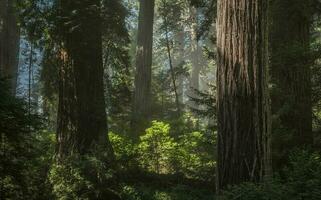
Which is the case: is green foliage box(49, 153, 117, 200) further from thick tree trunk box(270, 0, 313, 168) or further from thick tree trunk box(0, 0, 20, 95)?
thick tree trunk box(0, 0, 20, 95)

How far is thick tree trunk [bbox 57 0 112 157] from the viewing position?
9383 millimetres

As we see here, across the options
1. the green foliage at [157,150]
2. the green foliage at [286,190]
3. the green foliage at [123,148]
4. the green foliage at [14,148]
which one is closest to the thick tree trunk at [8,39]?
the green foliage at [123,148]

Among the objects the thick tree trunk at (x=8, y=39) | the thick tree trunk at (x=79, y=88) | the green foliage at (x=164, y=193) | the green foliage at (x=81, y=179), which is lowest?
the green foliage at (x=164, y=193)

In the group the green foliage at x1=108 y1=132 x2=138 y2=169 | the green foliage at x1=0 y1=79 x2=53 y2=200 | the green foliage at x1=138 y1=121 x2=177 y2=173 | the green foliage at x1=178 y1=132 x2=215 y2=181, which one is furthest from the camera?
the green foliage at x1=138 y1=121 x2=177 y2=173

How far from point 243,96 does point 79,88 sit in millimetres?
4381

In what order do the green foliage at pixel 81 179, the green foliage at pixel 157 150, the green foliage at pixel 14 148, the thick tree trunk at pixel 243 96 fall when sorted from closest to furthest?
the green foliage at pixel 14 148, the thick tree trunk at pixel 243 96, the green foliage at pixel 81 179, the green foliage at pixel 157 150

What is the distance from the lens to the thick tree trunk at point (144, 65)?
1662 cm

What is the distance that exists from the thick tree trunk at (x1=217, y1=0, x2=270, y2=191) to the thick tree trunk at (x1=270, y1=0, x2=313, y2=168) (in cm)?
259

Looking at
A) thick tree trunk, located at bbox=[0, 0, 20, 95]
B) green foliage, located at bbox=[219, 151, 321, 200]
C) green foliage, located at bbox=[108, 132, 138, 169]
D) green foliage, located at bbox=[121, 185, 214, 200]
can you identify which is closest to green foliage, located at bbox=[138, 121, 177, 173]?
green foliage, located at bbox=[108, 132, 138, 169]

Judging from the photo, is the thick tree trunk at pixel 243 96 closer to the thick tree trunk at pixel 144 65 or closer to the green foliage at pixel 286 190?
the green foliage at pixel 286 190

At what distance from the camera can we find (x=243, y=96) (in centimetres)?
597

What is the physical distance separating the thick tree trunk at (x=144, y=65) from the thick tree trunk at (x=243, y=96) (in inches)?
367

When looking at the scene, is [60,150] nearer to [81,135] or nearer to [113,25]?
[81,135]

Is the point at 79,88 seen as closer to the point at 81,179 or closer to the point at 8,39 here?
the point at 81,179
